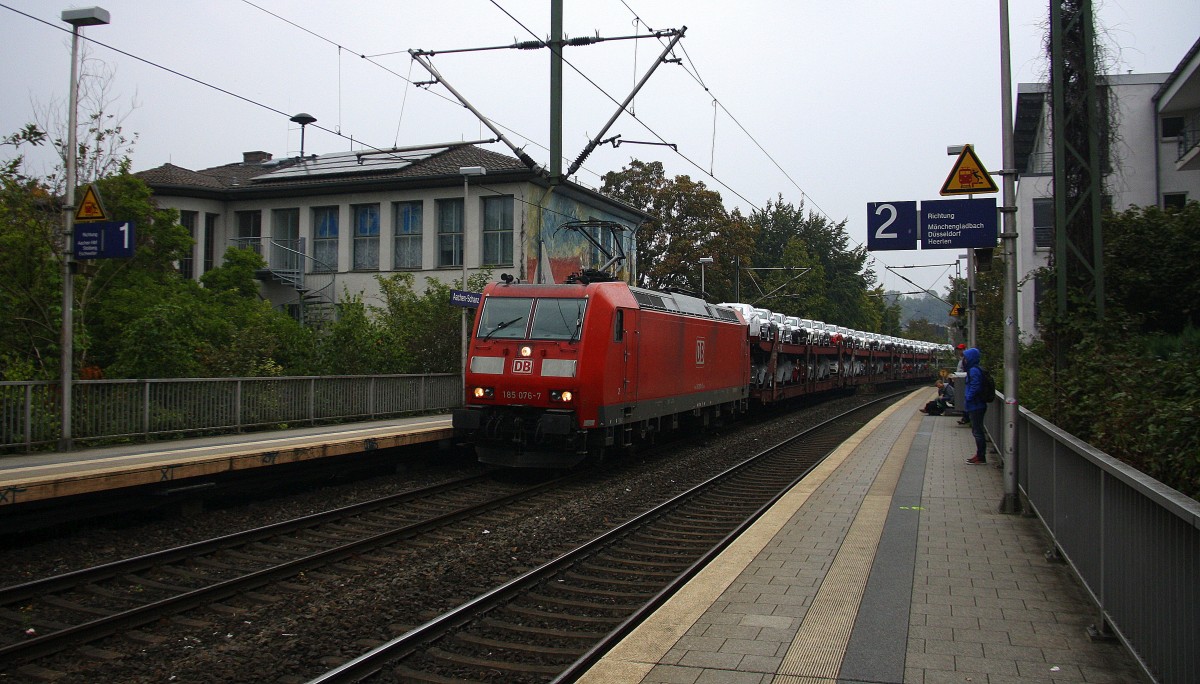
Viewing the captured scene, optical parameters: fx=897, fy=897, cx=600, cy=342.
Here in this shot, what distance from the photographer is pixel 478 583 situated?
763 cm

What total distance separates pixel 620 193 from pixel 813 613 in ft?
150

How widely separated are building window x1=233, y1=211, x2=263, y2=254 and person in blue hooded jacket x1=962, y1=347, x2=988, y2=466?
2881 cm

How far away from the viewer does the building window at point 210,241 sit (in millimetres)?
36000

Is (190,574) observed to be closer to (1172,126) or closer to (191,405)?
(191,405)

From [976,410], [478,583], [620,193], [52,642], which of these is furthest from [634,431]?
[620,193]

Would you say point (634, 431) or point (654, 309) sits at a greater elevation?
point (654, 309)

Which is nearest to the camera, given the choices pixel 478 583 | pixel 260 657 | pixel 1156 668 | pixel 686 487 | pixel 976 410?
pixel 1156 668

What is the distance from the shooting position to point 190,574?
7898mm

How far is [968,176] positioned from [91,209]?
467 inches

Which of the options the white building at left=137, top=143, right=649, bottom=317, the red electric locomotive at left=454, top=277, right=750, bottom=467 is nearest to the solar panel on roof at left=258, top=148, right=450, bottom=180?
the white building at left=137, top=143, right=649, bottom=317

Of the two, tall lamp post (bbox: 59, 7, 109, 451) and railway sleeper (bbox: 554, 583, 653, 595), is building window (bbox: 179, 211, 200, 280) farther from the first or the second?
railway sleeper (bbox: 554, 583, 653, 595)

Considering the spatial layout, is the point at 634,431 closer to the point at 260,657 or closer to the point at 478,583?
the point at 478,583

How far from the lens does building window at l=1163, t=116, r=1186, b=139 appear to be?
26.9m

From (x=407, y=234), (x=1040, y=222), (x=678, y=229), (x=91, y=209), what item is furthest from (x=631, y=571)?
(x=678, y=229)
